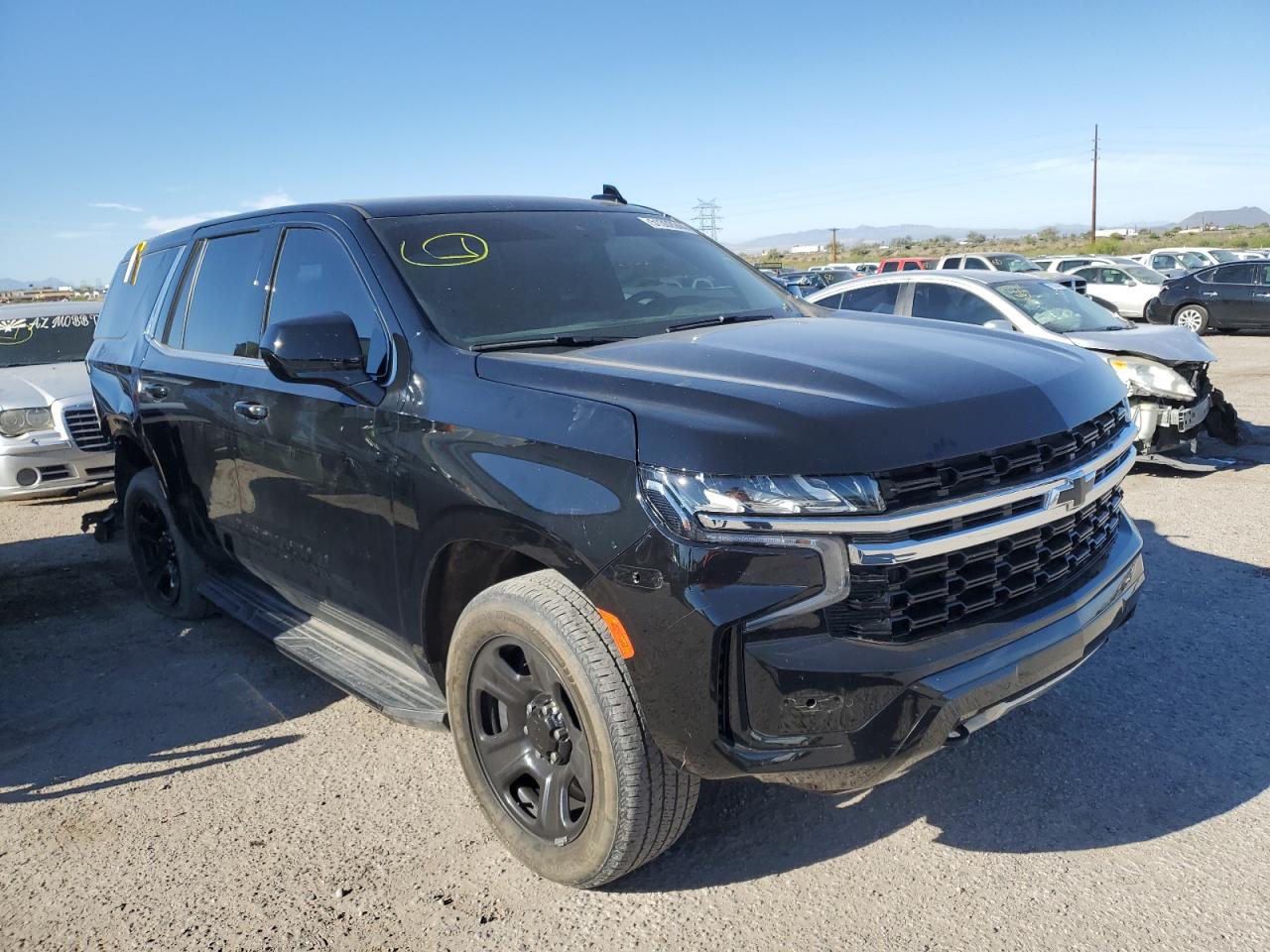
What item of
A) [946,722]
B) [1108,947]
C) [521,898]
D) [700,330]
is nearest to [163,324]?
[700,330]

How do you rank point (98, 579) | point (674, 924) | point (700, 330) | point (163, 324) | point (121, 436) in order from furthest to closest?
point (98, 579), point (121, 436), point (163, 324), point (700, 330), point (674, 924)

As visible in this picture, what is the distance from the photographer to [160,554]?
5398 mm

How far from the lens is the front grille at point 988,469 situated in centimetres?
236

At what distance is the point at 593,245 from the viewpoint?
3.89 m

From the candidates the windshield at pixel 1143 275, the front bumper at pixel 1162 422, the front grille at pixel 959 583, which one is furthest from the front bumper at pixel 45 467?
the windshield at pixel 1143 275

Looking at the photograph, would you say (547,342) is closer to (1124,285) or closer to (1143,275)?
(1124,285)

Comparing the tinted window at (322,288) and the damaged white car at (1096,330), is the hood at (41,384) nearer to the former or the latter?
the tinted window at (322,288)

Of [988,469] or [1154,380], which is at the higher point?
[988,469]

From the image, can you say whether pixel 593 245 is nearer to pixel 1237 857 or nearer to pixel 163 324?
pixel 163 324

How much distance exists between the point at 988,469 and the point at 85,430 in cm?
753

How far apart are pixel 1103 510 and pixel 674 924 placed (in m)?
A: 1.74

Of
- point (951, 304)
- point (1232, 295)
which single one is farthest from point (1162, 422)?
point (1232, 295)

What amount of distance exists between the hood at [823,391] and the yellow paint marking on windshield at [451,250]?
611 mm

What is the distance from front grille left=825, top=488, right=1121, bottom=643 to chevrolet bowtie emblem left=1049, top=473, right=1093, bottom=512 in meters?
0.06
